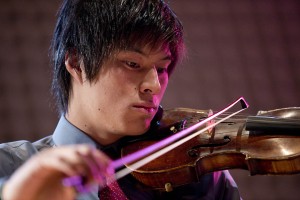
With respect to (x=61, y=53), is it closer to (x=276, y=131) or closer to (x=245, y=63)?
(x=276, y=131)

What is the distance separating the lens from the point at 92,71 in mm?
1232

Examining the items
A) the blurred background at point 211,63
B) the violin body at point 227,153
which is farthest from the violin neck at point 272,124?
the blurred background at point 211,63

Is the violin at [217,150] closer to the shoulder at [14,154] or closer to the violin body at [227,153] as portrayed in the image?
the violin body at [227,153]

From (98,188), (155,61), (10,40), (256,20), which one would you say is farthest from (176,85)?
(98,188)

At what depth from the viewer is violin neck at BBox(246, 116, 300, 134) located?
1133mm

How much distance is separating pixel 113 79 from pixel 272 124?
0.46 m

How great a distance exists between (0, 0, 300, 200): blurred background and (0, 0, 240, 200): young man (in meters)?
0.66

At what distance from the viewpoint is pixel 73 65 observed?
1316 mm

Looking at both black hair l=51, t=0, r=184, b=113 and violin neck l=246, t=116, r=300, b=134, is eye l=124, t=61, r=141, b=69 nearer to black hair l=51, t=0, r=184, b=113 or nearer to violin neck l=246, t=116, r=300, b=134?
black hair l=51, t=0, r=184, b=113

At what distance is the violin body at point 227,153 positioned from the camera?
1.09 meters

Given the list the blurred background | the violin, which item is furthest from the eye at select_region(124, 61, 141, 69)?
the blurred background

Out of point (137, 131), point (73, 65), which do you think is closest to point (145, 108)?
point (137, 131)

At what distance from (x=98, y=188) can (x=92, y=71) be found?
34 centimetres

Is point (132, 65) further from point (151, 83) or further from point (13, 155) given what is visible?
point (13, 155)
